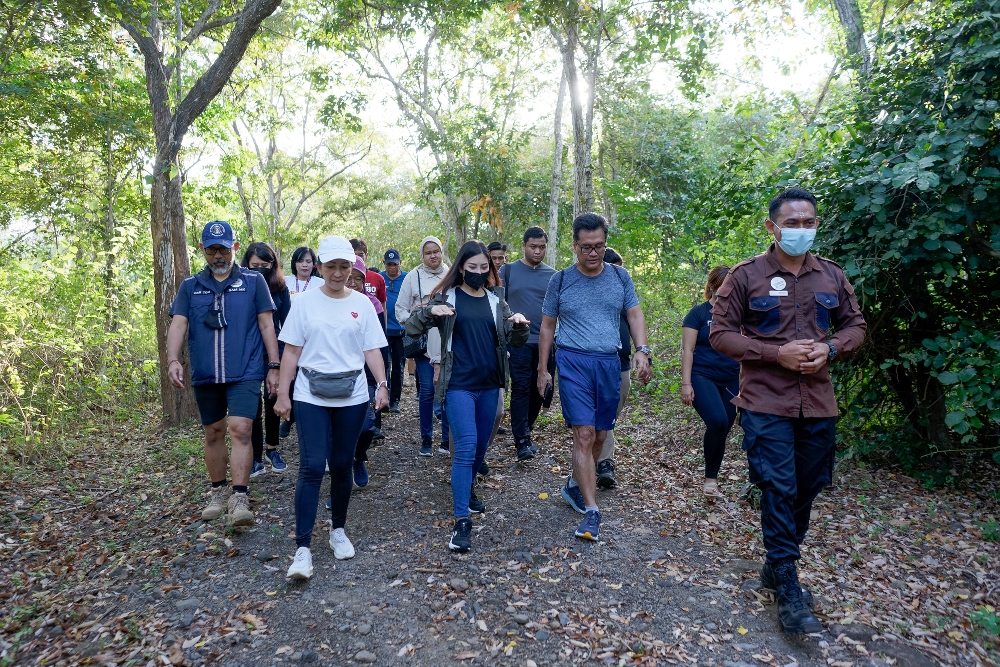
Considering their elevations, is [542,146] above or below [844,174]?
above

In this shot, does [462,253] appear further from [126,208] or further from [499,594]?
[126,208]

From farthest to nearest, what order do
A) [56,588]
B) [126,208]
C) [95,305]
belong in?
[126,208] → [95,305] → [56,588]

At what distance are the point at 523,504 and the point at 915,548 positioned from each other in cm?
284

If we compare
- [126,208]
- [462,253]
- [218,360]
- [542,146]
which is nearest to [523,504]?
[462,253]

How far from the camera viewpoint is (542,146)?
30.5 m

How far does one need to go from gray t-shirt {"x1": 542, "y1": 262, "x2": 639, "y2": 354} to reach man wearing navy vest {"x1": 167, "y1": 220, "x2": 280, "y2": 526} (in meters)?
2.24

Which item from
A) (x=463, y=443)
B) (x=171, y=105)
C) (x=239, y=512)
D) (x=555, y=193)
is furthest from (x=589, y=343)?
(x=555, y=193)

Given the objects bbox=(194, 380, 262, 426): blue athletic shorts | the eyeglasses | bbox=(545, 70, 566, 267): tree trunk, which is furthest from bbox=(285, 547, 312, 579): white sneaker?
bbox=(545, 70, 566, 267): tree trunk

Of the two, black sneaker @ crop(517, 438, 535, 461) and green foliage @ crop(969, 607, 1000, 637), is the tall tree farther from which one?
green foliage @ crop(969, 607, 1000, 637)

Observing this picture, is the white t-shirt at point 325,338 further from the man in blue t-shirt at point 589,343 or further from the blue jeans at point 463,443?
the man in blue t-shirt at point 589,343

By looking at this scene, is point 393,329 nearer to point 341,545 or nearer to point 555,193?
point 341,545

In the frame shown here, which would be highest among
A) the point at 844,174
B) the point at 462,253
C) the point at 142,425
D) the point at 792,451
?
the point at 844,174

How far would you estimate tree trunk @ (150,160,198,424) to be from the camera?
313 inches

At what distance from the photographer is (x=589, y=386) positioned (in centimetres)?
466
